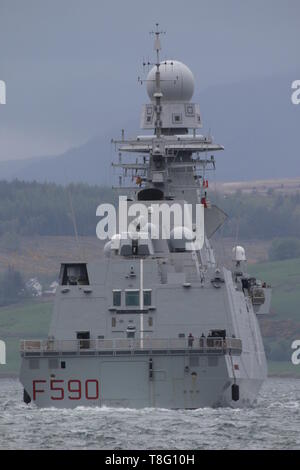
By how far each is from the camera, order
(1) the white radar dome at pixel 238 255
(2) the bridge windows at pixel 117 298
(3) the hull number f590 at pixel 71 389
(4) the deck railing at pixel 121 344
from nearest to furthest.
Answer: (3) the hull number f590 at pixel 71 389, (4) the deck railing at pixel 121 344, (2) the bridge windows at pixel 117 298, (1) the white radar dome at pixel 238 255

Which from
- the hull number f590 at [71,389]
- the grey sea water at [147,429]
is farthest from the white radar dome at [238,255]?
the hull number f590 at [71,389]

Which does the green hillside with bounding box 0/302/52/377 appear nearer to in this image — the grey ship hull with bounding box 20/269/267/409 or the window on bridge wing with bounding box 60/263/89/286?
the window on bridge wing with bounding box 60/263/89/286

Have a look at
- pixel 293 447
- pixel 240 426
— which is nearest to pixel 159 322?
pixel 240 426

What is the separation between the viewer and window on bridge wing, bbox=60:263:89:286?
67.4 metres

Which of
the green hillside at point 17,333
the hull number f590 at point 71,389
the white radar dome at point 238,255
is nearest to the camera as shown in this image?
the hull number f590 at point 71,389

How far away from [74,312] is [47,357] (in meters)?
3.07

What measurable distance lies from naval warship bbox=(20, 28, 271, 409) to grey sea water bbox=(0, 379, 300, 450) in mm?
852

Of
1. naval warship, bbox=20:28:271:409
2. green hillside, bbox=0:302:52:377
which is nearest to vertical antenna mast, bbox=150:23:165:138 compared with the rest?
naval warship, bbox=20:28:271:409

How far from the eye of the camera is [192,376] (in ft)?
204

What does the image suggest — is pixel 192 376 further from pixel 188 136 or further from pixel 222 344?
pixel 188 136

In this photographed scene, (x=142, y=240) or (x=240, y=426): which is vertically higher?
(x=142, y=240)

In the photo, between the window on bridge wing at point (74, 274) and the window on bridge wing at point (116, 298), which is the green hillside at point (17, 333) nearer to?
the window on bridge wing at point (74, 274)

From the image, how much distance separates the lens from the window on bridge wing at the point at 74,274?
67.4 meters

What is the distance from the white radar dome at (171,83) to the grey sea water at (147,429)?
21161mm
